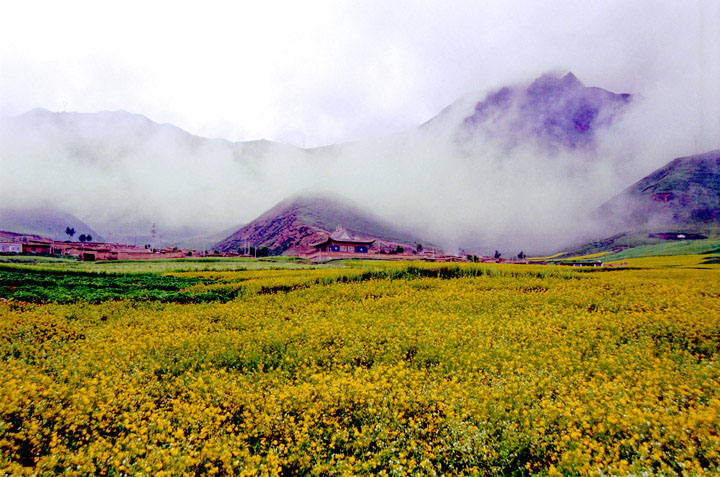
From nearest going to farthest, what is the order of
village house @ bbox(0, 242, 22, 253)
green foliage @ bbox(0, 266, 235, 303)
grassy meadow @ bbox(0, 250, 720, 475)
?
grassy meadow @ bbox(0, 250, 720, 475)
green foliage @ bbox(0, 266, 235, 303)
village house @ bbox(0, 242, 22, 253)

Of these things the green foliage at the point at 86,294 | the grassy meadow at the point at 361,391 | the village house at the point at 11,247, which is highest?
the village house at the point at 11,247

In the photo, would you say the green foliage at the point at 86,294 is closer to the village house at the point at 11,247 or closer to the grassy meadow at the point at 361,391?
the grassy meadow at the point at 361,391

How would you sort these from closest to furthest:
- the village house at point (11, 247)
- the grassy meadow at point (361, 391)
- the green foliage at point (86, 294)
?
the grassy meadow at point (361, 391) → the green foliage at point (86, 294) → the village house at point (11, 247)

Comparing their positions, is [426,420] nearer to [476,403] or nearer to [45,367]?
[476,403]

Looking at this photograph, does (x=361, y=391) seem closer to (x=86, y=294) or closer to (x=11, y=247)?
(x=86, y=294)

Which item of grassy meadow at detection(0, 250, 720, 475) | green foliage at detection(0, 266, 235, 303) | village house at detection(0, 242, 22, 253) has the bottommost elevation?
grassy meadow at detection(0, 250, 720, 475)

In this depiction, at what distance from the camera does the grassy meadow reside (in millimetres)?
4164

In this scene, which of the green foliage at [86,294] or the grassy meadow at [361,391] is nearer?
the grassy meadow at [361,391]

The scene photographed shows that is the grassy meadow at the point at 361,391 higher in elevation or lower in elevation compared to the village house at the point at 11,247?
lower

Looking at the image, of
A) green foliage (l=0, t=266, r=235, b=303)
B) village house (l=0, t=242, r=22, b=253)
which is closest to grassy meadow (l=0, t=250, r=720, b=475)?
green foliage (l=0, t=266, r=235, b=303)

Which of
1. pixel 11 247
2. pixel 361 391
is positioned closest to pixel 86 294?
pixel 361 391

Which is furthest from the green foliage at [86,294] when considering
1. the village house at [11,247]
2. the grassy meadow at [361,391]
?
the village house at [11,247]

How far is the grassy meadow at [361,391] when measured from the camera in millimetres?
4164

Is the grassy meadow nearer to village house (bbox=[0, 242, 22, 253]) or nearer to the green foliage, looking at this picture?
the green foliage
